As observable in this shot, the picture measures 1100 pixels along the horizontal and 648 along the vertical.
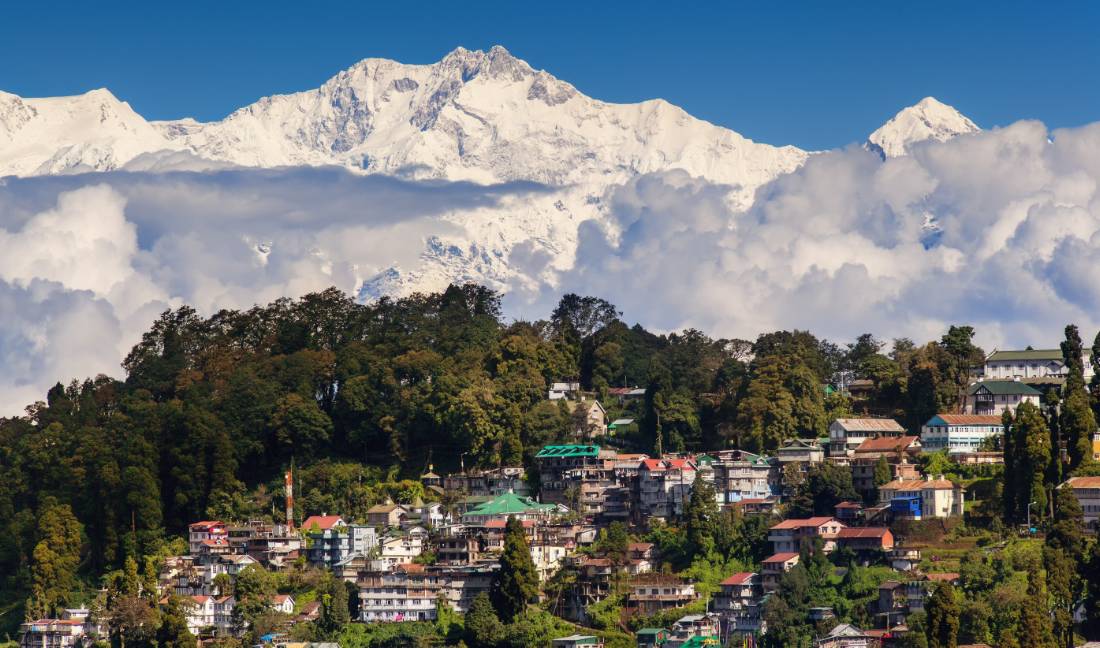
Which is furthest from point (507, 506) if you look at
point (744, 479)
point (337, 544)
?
point (744, 479)

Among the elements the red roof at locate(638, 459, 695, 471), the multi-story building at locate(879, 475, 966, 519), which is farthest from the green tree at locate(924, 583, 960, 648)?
the red roof at locate(638, 459, 695, 471)

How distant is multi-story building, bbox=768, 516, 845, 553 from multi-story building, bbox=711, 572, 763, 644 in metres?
2.20

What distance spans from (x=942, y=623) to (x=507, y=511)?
76.5ft

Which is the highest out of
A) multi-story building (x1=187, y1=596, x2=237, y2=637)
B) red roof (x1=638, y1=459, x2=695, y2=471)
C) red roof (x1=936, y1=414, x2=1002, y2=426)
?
red roof (x1=936, y1=414, x2=1002, y2=426)

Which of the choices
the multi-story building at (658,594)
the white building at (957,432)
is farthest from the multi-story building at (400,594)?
the white building at (957,432)

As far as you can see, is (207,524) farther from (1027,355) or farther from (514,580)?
(1027,355)

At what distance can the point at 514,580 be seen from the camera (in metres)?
75.5

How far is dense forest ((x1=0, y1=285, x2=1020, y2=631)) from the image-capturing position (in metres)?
88.1

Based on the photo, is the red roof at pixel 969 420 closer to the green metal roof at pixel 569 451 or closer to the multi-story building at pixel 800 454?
the multi-story building at pixel 800 454

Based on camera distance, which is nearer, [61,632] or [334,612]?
[334,612]

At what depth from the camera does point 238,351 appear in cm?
10475

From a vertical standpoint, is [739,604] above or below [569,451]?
below

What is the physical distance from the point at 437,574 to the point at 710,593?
36.2 feet

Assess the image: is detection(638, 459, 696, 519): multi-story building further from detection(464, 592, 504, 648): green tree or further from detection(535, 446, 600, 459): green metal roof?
detection(464, 592, 504, 648): green tree
